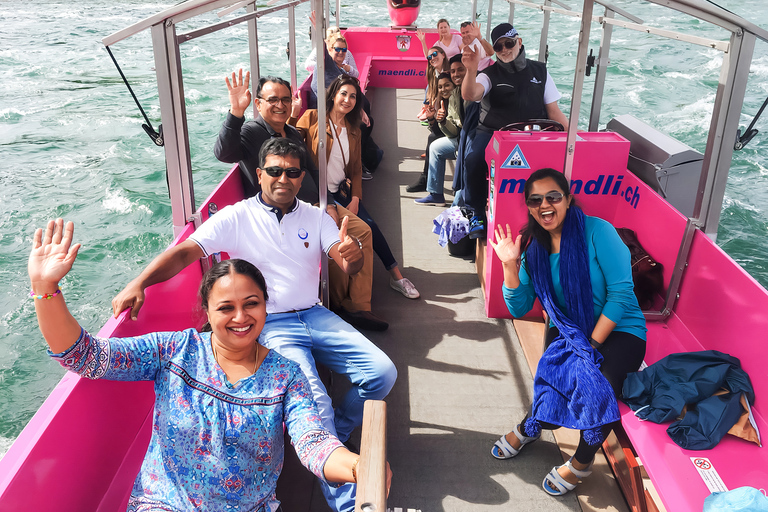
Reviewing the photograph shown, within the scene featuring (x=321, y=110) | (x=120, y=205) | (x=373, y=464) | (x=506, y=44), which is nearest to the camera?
(x=373, y=464)

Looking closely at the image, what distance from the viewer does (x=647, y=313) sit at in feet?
9.14

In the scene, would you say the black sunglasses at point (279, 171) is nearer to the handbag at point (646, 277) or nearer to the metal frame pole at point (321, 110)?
the metal frame pole at point (321, 110)

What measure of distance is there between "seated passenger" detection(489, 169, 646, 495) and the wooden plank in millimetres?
1076

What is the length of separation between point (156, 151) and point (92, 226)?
3.01 m

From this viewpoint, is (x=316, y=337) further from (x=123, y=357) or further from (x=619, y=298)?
(x=619, y=298)

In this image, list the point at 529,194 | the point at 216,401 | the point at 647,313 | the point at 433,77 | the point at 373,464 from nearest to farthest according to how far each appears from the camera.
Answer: the point at 373,464 → the point at 216,401 → the point at 529,194 → the point at 647,313 → the point at 433,77

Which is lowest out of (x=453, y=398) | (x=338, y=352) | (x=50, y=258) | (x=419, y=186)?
(x=453, y=398)

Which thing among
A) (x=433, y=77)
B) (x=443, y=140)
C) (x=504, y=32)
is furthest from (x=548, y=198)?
(x=433, y=77)

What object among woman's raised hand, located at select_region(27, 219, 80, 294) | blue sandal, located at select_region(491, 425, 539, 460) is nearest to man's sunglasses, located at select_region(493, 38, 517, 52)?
blue sandal, located at select_region(491, 425, 539, 460)

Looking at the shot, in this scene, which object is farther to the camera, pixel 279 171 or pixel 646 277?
pixel 646 277

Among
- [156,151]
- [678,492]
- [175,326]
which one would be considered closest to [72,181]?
[156,151]

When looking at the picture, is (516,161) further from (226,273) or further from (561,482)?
(226,273)

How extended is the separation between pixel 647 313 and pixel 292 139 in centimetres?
184

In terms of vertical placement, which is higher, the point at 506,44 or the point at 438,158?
the point at 506,44
